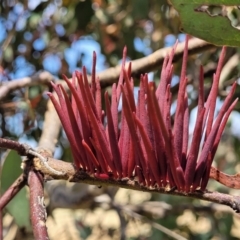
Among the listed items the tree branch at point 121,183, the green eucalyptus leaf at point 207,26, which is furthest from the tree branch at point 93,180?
the green eucalyptus leaf at point 207,26

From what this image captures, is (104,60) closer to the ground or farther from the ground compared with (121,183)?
closer to the ground

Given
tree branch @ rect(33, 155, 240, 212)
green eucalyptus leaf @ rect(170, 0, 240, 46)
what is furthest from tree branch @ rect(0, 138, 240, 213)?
green eucalyptus leaf @ rect(170, 0, 240, 46)

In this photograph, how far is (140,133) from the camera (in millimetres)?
335

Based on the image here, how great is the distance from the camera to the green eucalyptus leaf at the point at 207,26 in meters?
0.40

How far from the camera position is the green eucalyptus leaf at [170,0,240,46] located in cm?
40

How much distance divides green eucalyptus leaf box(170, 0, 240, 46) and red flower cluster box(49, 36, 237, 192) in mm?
38

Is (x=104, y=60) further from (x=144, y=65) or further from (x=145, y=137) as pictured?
(x=145, y=137)

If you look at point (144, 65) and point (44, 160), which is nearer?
point (44, 160)

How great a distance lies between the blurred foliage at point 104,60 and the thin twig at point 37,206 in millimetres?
563

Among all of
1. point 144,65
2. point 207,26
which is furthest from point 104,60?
point 207,26

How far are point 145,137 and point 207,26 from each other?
120 mm

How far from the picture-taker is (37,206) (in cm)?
35

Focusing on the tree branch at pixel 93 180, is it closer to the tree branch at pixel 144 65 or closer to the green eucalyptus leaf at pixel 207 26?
the green eucalyptus leaf at pixel 207 26

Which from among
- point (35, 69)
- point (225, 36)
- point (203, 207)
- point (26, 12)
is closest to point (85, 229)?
point (203, 207)
